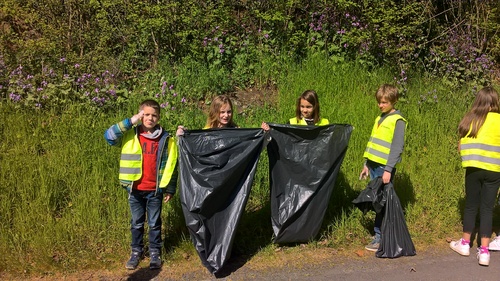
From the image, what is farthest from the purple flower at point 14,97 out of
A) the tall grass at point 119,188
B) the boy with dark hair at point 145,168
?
the boy with dark hair at point 145,168

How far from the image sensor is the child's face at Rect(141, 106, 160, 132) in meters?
3.65

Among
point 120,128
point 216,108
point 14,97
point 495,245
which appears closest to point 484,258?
point 495,245

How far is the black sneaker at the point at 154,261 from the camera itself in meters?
3.80

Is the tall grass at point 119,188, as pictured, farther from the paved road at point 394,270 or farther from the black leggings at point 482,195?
the black leggings at point 482,195

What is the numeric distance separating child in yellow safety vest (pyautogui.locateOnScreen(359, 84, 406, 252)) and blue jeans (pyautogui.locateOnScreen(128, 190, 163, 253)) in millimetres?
2180

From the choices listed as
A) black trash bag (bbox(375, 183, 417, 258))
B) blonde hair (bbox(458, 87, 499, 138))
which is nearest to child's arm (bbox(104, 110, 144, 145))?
black trash bag (bbox(375, 183, 417, 258))

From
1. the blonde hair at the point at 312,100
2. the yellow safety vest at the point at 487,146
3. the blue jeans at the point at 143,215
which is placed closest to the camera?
the blue jeans at the point at 143,215

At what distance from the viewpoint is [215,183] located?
3.64 metres

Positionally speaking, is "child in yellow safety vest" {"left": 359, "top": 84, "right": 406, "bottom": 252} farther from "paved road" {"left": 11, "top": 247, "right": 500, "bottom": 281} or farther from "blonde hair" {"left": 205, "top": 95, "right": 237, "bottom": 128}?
"blonde hair" {"left": 205, "top": 95, "right": 237, "bottom": 128}

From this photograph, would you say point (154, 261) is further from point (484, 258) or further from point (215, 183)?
point (484, 258)

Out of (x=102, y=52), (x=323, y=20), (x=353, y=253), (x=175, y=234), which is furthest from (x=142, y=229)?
(x=323, y=20)

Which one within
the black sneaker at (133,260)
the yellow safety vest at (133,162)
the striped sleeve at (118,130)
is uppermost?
the striped sleeve at (118,130)

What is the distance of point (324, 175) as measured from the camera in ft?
13.2

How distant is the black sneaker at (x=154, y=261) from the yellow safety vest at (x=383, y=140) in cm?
234
